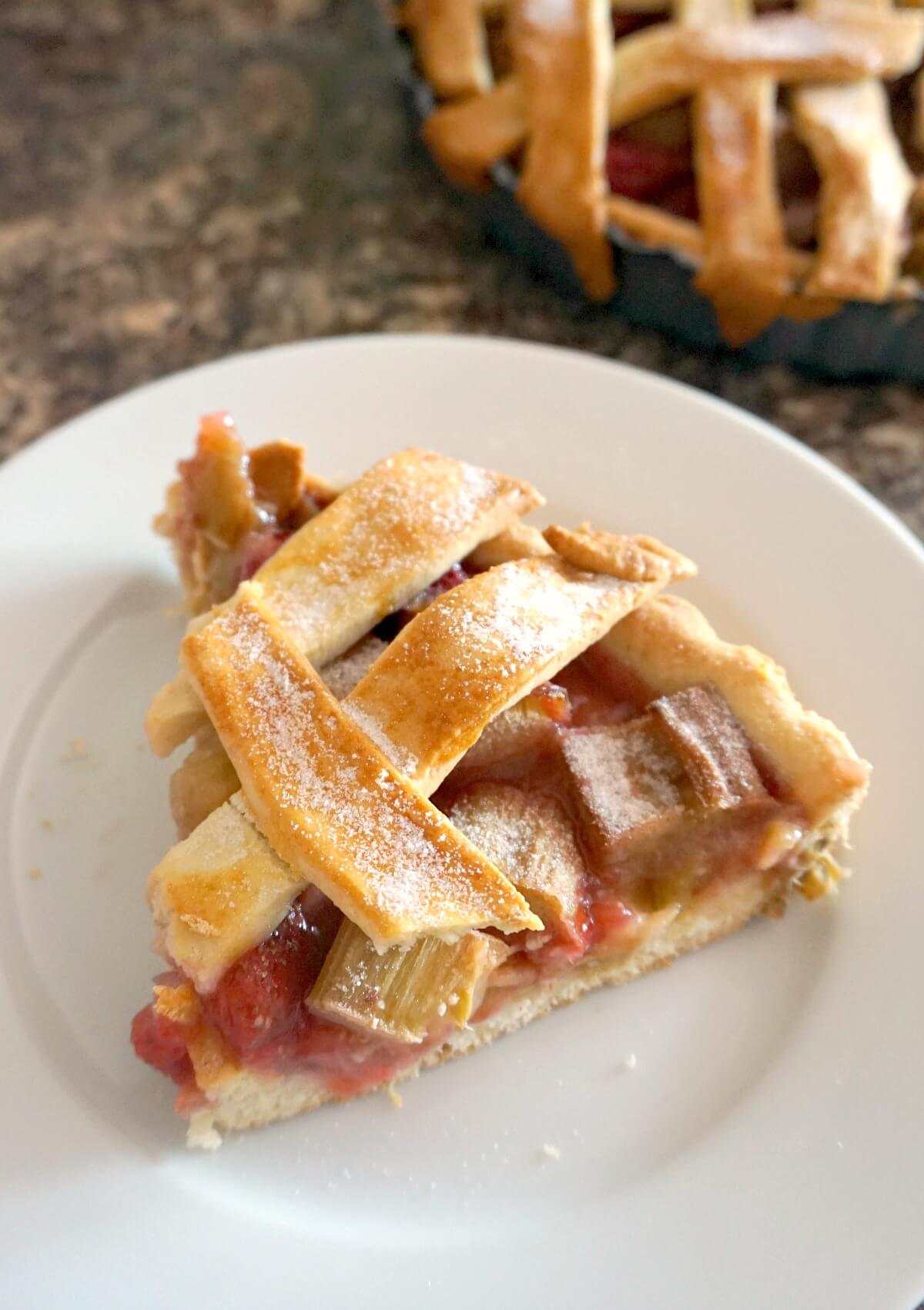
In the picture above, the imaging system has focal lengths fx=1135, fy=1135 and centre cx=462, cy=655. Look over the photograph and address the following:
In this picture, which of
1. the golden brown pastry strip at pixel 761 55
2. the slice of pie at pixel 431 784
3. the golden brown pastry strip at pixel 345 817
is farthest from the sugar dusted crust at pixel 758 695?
the golden brown pastry strip at pixel 761 55

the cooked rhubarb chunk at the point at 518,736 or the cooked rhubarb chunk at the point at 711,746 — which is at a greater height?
the cooked rhubarb chunk at the point at 518,736

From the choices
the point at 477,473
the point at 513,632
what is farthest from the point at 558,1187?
the point at 477,473

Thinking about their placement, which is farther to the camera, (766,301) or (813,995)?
(766,301)

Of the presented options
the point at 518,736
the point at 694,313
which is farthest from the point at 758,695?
the point at 694,313

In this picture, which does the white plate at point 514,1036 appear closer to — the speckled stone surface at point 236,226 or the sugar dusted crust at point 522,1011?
the sugar dusted crust at point 522,1011

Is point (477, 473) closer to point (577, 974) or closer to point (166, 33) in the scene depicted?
point (577, 974)

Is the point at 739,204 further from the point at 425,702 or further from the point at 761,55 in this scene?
the point at 425,702

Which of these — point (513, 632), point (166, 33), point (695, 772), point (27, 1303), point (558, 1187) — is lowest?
point (558, 1187)
